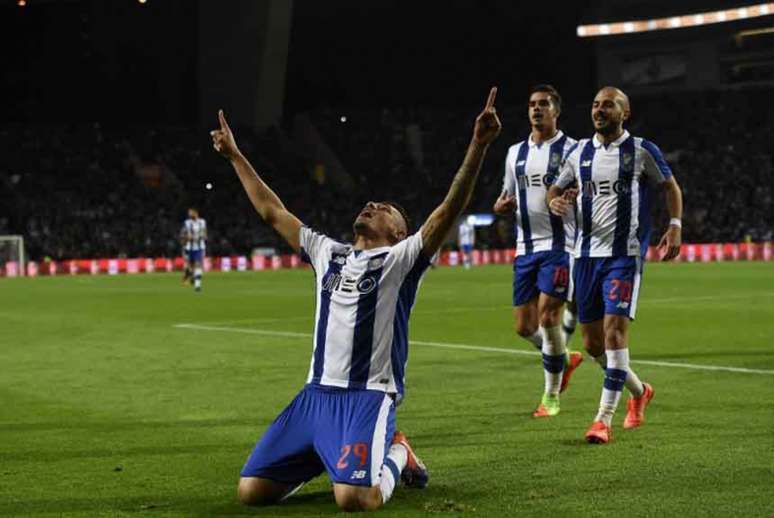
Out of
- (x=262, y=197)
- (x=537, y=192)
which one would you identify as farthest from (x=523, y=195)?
(x=262, y=197)

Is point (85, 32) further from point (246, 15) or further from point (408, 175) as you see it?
point (408, 175)

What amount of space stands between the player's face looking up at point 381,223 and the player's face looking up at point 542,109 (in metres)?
3.51

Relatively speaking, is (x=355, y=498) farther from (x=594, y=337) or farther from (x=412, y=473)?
(x=594, y=337)

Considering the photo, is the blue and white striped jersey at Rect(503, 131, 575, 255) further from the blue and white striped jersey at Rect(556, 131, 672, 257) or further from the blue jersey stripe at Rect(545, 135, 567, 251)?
the blue and white striped jersey at Rect(556, 131, 672, 257)

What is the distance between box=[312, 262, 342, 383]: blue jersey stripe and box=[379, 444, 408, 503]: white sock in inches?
21.7

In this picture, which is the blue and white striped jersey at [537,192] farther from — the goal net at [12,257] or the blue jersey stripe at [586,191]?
the goal net at [12,257]

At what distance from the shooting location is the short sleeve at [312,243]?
6730 mm

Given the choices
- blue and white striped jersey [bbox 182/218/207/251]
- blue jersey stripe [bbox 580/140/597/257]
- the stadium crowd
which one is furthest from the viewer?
the stadium crowd

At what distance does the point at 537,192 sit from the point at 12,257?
38.1 m

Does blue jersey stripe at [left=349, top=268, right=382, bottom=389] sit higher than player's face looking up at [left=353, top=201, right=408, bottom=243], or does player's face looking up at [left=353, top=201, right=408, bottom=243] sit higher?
player's face looking up at [left=353, top=201, right=408, bottom=243]

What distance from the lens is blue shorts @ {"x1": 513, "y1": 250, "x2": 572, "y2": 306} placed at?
10.1 meters

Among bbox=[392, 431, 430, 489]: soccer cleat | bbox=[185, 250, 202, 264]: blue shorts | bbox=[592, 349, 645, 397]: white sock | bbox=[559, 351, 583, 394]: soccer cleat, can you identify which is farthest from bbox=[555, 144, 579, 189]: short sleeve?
bbox=[185, 250, 202, 264]: blue shorts

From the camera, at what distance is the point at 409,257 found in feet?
21.2

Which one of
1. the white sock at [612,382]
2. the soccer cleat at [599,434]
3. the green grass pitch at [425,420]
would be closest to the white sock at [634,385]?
the white sock at [612,382]
